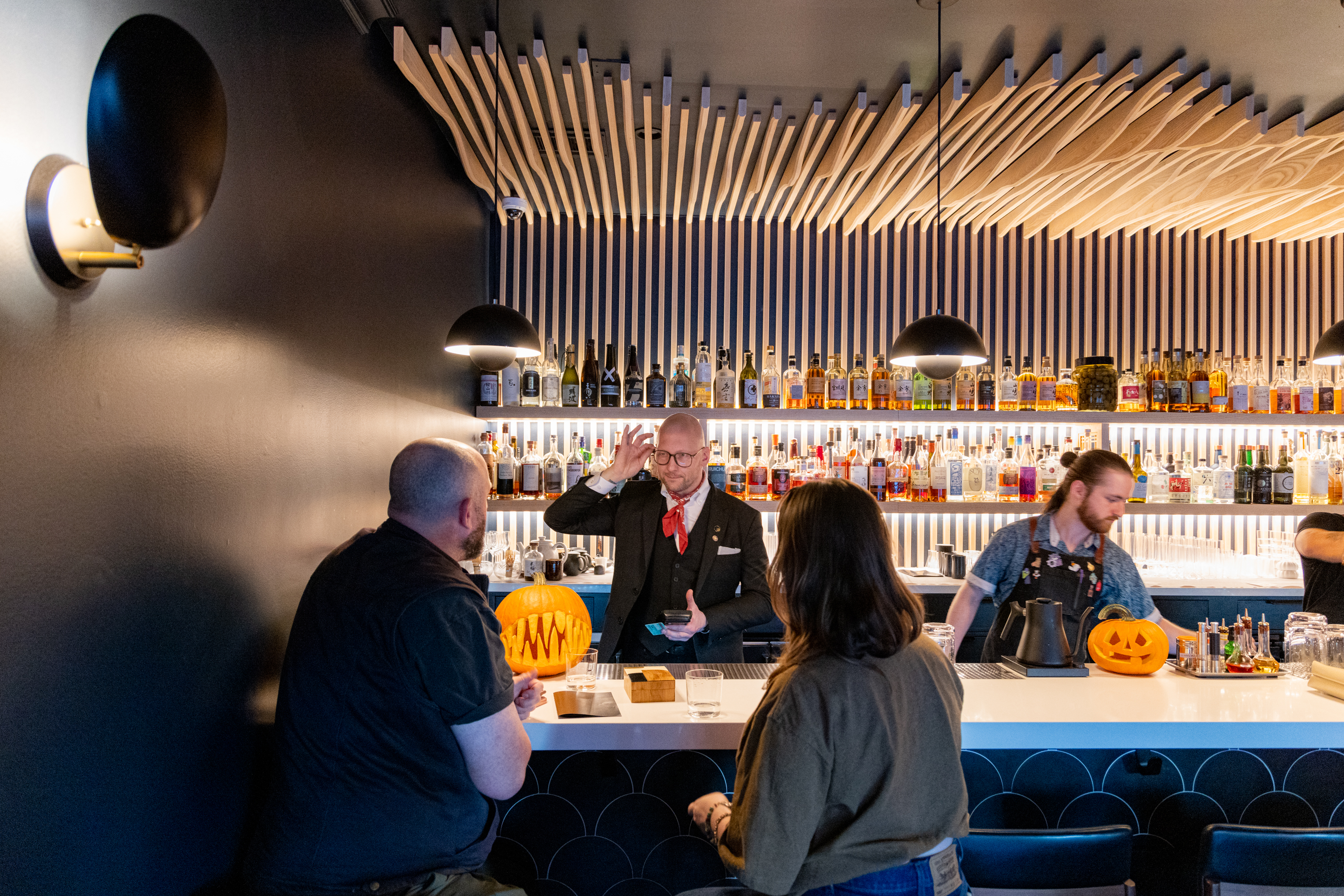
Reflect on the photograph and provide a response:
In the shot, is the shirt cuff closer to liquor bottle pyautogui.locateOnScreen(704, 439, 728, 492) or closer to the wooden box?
the wooden box

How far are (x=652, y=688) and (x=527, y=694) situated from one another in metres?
0.38

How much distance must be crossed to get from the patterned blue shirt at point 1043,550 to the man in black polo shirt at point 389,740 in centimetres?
205

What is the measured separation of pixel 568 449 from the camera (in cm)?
497

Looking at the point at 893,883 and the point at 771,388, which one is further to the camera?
the point at 771,388

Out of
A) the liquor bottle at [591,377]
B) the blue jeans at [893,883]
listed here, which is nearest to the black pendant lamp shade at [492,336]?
the liquor bottle at [591,377]

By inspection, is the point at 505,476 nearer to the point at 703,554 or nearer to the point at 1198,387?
the point at 703,554

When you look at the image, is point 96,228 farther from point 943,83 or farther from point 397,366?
point 943,83

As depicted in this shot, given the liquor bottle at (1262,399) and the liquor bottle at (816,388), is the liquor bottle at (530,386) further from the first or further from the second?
the liquor bottle at (1262,399)

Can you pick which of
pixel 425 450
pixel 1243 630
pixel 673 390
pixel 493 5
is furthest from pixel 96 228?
pixel 673 390

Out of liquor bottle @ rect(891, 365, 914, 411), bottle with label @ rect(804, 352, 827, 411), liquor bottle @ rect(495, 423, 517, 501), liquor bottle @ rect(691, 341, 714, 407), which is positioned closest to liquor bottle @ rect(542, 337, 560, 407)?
liquor bottle @ rect(495, 423, 517, 501)

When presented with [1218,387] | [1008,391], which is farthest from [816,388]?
[1218,387]

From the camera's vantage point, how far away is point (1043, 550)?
2.99 m

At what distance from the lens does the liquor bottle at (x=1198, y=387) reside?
4.70 m

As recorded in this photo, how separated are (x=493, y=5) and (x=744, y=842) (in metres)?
2.63
